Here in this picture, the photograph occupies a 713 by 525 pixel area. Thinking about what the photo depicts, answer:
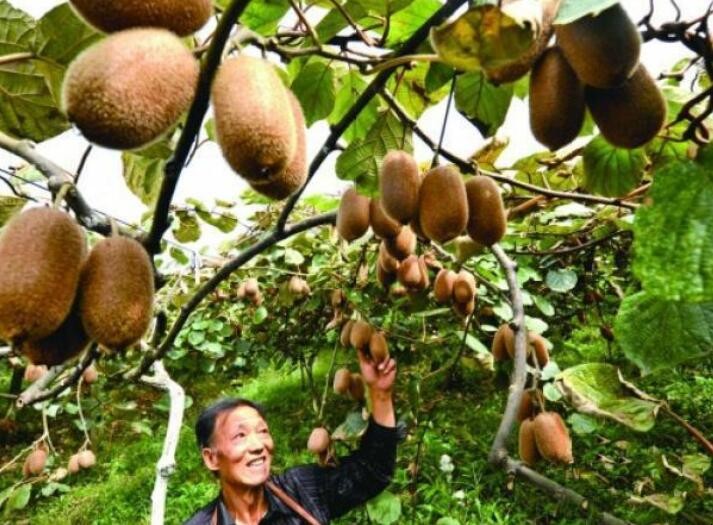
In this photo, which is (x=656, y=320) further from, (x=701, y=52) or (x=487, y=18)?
(x=487, y=18)

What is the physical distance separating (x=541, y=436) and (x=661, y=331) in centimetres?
87

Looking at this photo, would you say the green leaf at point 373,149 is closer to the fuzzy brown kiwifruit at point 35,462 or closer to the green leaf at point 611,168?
the green leaf at point 611,168

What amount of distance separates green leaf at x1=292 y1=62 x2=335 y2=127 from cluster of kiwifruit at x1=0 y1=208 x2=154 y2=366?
544 millimetres

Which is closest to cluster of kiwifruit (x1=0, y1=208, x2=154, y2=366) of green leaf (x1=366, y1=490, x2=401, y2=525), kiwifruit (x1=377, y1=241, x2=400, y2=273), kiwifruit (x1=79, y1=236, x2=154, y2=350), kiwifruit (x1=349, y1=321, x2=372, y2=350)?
kiwifruit (x1=79, y1=236, x2=154, y2=350)

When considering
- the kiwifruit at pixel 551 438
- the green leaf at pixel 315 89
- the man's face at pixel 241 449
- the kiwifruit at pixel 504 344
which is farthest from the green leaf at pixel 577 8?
the man's face at pixel 241 449

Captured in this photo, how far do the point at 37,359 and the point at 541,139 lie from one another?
0.60 meters

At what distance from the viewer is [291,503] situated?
248 cm

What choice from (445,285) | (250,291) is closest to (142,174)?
(445,285)

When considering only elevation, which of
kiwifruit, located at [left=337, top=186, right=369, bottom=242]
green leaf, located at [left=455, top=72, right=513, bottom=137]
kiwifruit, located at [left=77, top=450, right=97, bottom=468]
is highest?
green leaf, located at [left=455, top=72, right=513, bottom=137]

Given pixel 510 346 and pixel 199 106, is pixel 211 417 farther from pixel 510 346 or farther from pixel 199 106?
pixel 199 106

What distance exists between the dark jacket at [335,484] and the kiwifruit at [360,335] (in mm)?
436

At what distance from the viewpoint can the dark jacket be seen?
2.50m

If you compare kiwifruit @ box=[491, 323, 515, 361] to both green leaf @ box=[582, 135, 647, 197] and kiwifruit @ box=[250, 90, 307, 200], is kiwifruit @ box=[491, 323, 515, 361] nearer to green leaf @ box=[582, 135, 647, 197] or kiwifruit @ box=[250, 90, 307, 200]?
green leaf @ box=[582, 135, 647, 197]

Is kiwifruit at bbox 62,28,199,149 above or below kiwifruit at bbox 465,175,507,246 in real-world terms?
above
